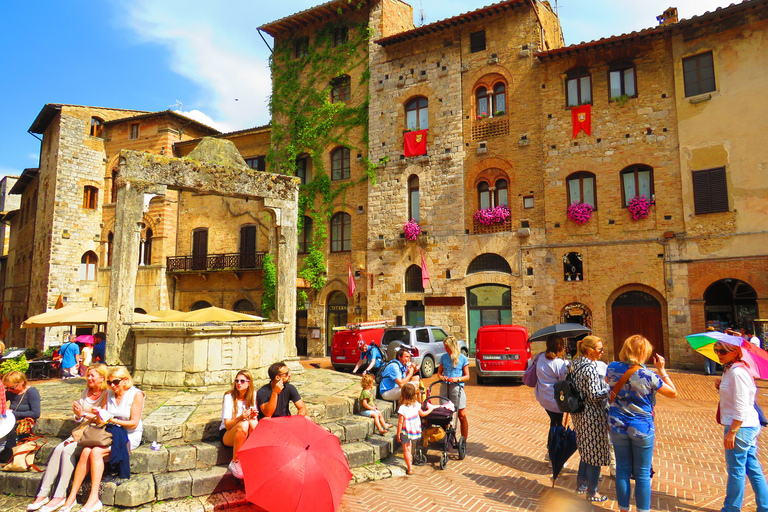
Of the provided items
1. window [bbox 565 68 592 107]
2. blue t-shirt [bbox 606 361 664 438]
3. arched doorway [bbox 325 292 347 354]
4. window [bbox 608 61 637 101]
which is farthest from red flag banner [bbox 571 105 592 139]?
blue t-shirt [bbox 606 361 664 438]

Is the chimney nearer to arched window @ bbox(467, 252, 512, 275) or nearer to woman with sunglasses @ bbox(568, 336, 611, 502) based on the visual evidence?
arched window @ bbox(467, 252, 512, 275)

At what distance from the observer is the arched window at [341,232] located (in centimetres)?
2288

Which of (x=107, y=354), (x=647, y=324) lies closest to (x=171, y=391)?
(x=107, y=354)

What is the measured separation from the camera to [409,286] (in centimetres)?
2112

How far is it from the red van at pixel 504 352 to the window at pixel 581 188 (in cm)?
680

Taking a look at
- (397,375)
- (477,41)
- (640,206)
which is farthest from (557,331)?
(477,41)

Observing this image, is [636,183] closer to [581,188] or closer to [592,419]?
[581,188]

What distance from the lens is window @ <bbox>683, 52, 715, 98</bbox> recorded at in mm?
16578

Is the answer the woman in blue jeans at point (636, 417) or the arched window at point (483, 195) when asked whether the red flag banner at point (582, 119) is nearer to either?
the arched window at point (483, 195)

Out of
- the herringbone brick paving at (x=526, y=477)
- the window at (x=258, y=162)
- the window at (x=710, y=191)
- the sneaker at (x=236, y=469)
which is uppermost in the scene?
the window at (x=258, y=162)

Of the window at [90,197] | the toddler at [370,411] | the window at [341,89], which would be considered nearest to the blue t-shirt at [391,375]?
the toddler at [370,411]

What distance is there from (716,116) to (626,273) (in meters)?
5.91

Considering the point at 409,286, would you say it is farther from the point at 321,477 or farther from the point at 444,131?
the point at 321,477

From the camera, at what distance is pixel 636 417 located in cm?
462
